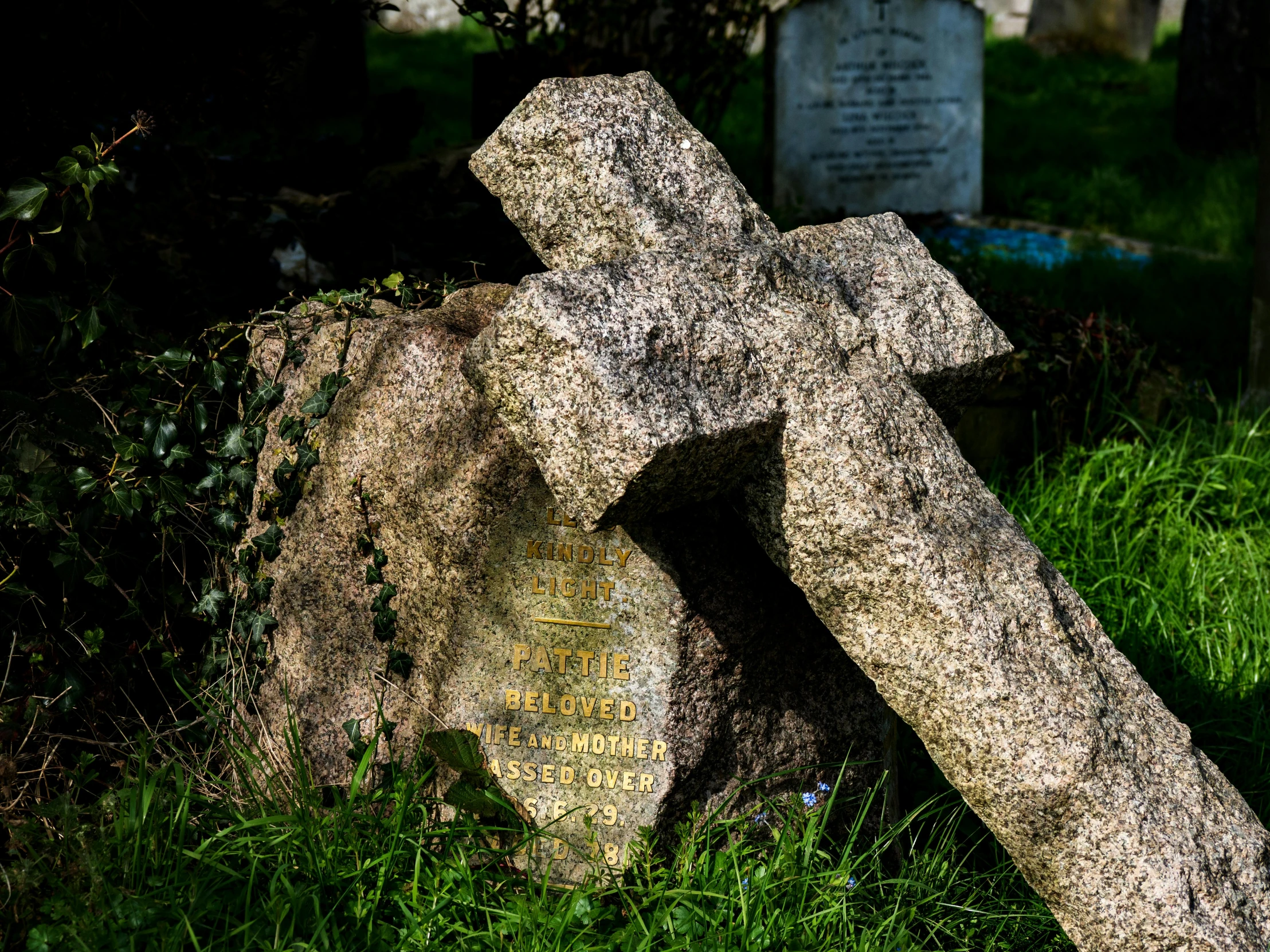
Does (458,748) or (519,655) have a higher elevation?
(519,655)

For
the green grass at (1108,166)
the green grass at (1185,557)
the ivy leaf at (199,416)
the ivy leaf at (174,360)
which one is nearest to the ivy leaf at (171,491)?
the ivy leaf at (199,416)

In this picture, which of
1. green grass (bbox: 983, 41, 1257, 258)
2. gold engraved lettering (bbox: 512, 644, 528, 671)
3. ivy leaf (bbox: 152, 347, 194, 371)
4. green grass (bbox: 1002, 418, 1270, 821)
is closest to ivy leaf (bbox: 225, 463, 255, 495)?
ivy leaf (bbox: 152, 347, 194, 371)

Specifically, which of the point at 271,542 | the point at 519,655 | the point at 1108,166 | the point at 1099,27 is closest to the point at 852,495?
Result: the point at 519,655

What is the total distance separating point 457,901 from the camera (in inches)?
88.0

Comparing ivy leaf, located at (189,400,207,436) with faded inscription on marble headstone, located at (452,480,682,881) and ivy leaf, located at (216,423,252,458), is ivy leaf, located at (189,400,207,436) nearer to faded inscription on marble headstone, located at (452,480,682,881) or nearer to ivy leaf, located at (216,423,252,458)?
ivy leaf, located at (216,423,252,458)

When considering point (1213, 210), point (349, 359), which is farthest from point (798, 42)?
point (349, 359)

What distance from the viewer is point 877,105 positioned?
7.80 metres

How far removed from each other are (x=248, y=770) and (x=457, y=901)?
23.2 inches

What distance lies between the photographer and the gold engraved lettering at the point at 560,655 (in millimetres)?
2385

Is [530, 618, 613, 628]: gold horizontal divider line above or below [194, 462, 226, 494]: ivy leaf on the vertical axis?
below

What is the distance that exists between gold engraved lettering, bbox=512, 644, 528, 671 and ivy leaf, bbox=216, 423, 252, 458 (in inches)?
32.5

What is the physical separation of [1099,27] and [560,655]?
12175mm

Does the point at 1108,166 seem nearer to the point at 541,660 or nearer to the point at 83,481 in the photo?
the point at 541,660

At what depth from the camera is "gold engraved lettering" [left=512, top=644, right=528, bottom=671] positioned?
2.39 m
